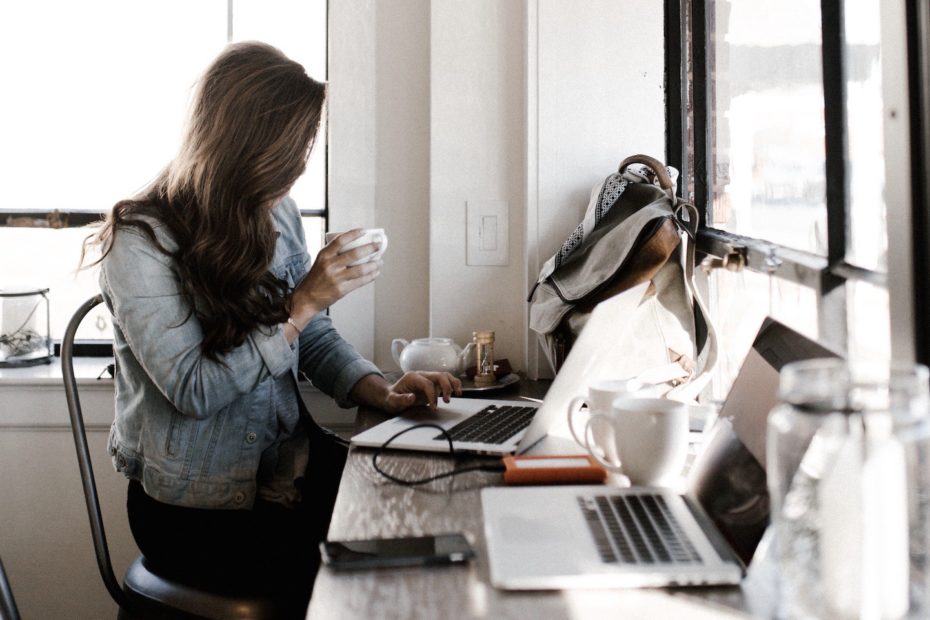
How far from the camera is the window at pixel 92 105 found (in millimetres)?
2340

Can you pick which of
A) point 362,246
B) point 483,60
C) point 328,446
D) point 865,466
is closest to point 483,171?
point 483,60

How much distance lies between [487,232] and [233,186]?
0.76 metres

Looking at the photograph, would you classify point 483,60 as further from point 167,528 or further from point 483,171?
point 167,528

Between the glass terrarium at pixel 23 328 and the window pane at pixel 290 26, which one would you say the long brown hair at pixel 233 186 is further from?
the glass terrarium at pixel 23 328

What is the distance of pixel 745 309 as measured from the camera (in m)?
1.56

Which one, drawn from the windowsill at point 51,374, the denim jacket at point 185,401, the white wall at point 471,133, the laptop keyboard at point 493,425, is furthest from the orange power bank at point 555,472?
the windowsill at point 51,374

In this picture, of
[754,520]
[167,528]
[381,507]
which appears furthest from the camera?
[167,528]

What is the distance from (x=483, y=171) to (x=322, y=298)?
0.72 m

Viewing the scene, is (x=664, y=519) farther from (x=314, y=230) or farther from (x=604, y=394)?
(x=314, y=230)

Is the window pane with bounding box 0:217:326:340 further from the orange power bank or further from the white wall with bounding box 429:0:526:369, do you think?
the orange power bank

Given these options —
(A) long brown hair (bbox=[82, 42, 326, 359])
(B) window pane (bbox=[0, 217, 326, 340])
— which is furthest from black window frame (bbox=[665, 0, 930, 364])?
(B) window pane (bbox=[0, 217, 326, 340])

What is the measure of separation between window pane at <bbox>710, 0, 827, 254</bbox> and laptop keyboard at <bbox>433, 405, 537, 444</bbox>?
19.3 inches

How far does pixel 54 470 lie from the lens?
2189 millimetres

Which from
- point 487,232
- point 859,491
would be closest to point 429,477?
point 859,491
